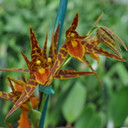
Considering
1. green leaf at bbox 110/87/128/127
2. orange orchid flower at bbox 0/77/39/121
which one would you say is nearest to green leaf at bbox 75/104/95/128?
green leaf at bbox 110/87/128/127

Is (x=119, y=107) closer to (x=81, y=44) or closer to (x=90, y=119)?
(x=90, y=119)

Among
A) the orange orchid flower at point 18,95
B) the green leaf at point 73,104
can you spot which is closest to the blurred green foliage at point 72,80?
the green leaf at point 73,104

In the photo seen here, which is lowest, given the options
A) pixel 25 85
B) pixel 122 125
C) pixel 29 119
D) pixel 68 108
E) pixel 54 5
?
pixel 122 125

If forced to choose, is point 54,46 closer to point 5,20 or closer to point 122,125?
point 122,125

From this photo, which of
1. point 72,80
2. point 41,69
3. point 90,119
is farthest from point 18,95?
point 72,80

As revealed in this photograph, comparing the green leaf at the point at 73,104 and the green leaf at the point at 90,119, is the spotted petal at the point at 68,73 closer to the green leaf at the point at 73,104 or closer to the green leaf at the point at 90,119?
the green leaf at the point at 90,119

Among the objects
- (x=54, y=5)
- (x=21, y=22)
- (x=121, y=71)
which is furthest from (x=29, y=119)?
(x=54, y=5)

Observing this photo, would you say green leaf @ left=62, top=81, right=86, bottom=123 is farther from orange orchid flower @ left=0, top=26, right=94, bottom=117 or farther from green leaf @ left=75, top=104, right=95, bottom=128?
orange orchid flower @ left=0, top=26, right=94, bottom=117
